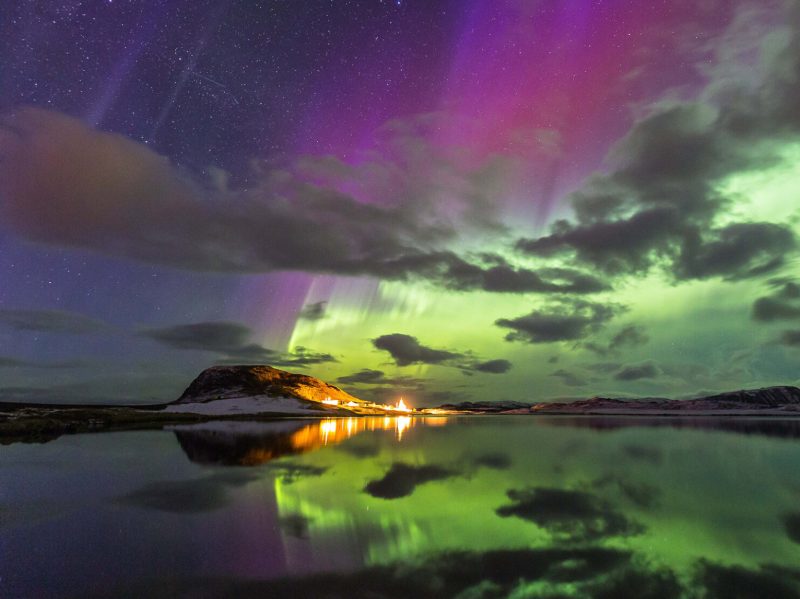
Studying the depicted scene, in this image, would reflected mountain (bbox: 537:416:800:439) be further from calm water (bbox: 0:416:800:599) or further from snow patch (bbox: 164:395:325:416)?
snow patch (bbox: 164:395:325:416)

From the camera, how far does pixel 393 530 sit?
58.1ft

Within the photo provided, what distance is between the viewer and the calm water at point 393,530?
1276cm

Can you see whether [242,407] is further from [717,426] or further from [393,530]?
[393,530]

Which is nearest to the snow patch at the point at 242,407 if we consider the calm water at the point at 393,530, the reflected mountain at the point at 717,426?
the reflected mountain at the point at 717,426

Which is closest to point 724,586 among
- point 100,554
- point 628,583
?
point 628,583

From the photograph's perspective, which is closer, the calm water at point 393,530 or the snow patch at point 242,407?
the calm water at point 393,530

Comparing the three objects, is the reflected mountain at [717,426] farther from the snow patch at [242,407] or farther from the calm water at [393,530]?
the snow patch at [242,407]

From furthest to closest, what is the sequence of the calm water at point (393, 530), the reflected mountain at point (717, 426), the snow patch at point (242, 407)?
the snow patch at point (242, 407) < the reflected mountain at point (717, 426) < the calm water at point (393, 530)

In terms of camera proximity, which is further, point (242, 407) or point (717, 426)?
point (242, 407)

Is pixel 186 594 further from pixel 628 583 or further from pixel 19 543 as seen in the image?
pixel 628 583

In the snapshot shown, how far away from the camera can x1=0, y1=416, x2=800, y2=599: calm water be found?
12.8 metres

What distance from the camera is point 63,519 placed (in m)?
19.3

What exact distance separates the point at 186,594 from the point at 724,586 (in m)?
15.1

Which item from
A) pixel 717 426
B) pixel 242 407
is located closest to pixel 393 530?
pixel 717 426
